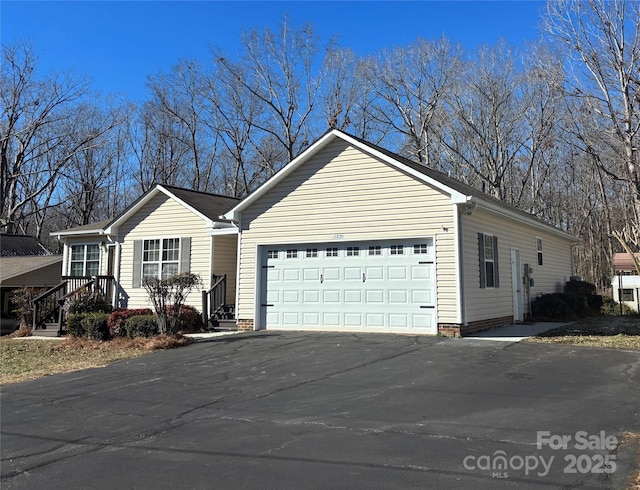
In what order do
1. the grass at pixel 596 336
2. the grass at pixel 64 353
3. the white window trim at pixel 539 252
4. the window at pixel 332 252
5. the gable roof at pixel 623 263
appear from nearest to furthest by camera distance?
the grass at pixel 64 353
the grass at pixel 596 336
the window at pixel 332 252
the white window trim at pixel 539 252
the gable roof at pixel 623 263

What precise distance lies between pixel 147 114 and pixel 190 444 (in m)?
37.2

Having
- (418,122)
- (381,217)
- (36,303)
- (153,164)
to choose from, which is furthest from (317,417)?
(153,164)

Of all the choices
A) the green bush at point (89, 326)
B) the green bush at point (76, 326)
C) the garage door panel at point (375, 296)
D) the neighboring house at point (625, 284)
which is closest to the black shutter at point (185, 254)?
the green bush at point (89, 326)

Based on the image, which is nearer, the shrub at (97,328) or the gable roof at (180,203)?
the shrub at (97,328)

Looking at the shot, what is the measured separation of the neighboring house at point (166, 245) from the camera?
17.3 meters

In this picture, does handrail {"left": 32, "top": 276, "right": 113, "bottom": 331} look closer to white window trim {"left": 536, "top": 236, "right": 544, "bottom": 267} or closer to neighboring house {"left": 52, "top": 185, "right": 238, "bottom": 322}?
neighboring house {"left": 52, "top": 185, "right": 238, "bottom": 322}

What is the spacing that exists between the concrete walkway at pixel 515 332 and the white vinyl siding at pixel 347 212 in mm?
1031

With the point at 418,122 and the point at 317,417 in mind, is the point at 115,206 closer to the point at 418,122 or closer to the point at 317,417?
the point at 418,122

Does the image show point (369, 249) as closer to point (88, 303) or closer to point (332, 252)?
point (332, 252)

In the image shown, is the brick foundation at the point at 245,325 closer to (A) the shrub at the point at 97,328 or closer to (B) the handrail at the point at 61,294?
(A) the shrub at the point at 97,328

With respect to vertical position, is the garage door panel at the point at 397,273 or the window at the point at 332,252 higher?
the window at the point at 332,252

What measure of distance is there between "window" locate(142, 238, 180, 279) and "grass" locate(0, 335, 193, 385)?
4.00 m

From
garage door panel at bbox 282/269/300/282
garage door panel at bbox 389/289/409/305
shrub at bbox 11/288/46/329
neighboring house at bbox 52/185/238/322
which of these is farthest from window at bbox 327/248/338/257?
shrub at bbox 11/288/46/329

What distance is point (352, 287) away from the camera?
1362 centimetres
